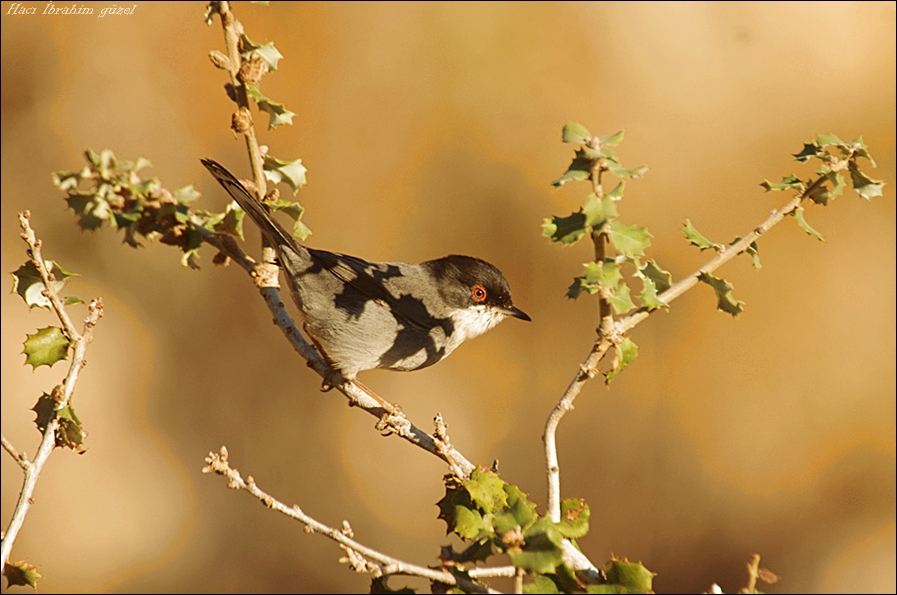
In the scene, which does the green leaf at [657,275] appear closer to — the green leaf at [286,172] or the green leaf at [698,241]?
the green leaf at [698,241]

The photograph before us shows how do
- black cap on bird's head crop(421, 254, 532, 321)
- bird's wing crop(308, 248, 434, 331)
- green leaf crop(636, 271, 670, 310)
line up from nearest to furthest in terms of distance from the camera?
green leaf crop(636, 271, 670, 310)
bird's wing crop(308, 248, 434, 331)
black cap on bird's head crop(421, 254, 532, 321)

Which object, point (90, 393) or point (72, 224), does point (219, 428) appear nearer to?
point (90, 393)

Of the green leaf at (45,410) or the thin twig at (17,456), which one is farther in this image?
the green leaf at (45,410)

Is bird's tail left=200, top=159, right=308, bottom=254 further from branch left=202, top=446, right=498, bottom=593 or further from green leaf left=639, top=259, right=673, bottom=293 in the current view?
green leaf left=639, top=259, right=673, bottom=293

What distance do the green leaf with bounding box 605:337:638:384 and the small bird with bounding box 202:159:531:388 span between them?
1718 millimetres

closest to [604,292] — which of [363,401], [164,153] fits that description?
[363,401]

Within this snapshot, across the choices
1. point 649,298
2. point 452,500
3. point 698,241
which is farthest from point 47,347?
point 698,241

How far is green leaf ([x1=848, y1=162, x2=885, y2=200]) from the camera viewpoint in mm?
2055

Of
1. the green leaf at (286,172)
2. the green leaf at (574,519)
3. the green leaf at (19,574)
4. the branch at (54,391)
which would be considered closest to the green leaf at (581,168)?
the green leaf at (574,519)

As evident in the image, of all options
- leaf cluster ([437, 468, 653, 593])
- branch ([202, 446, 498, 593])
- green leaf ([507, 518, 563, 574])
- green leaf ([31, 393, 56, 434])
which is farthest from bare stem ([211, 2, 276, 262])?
green leaf ([507, 518, 563, 574])

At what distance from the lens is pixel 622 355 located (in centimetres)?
195

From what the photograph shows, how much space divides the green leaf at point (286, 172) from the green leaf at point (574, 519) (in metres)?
1.45

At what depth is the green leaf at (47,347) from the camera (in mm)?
2176

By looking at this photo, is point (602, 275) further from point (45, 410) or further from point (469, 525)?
point (45, 410)
